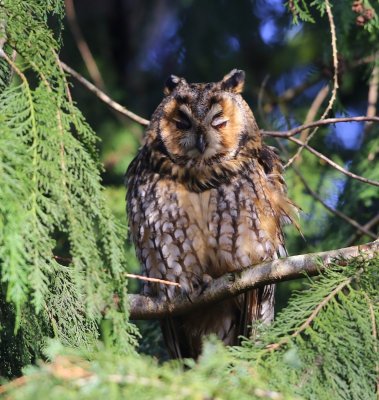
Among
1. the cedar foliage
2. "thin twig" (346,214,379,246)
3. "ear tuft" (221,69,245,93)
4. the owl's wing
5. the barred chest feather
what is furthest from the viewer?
Answer: "thin twig" (346,214,379,246)

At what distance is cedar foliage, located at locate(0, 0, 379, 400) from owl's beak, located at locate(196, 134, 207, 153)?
1.11 metres

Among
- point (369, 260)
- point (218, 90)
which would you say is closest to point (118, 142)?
point (218, 90)

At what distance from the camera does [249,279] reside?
8.82 ft

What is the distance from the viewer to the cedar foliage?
146 centimetres

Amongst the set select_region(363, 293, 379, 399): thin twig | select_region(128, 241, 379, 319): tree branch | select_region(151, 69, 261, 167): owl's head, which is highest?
select_region(151, 69, 261, 167): owl's head

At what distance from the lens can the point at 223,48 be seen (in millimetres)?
6266

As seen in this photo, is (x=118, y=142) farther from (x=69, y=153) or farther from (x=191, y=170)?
(x=69, y=153)

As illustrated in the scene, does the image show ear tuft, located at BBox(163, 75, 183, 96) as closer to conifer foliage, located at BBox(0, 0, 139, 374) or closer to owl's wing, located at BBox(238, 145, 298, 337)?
owl's wing, located at BBox(238, 145, 298, 337)

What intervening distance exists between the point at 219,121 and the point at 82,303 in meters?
1.42

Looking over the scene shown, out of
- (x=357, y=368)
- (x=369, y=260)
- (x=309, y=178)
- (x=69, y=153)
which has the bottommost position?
(x=357, y=368)

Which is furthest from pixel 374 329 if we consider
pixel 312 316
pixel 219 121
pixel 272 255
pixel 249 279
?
pixel 219 121

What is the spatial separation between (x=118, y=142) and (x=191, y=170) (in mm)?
2077

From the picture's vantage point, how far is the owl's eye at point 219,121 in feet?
11.4

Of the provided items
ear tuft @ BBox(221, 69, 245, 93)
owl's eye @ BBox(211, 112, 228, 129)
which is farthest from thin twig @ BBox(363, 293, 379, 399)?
ear tuft @ BBox(221, 69, 245, 93)
